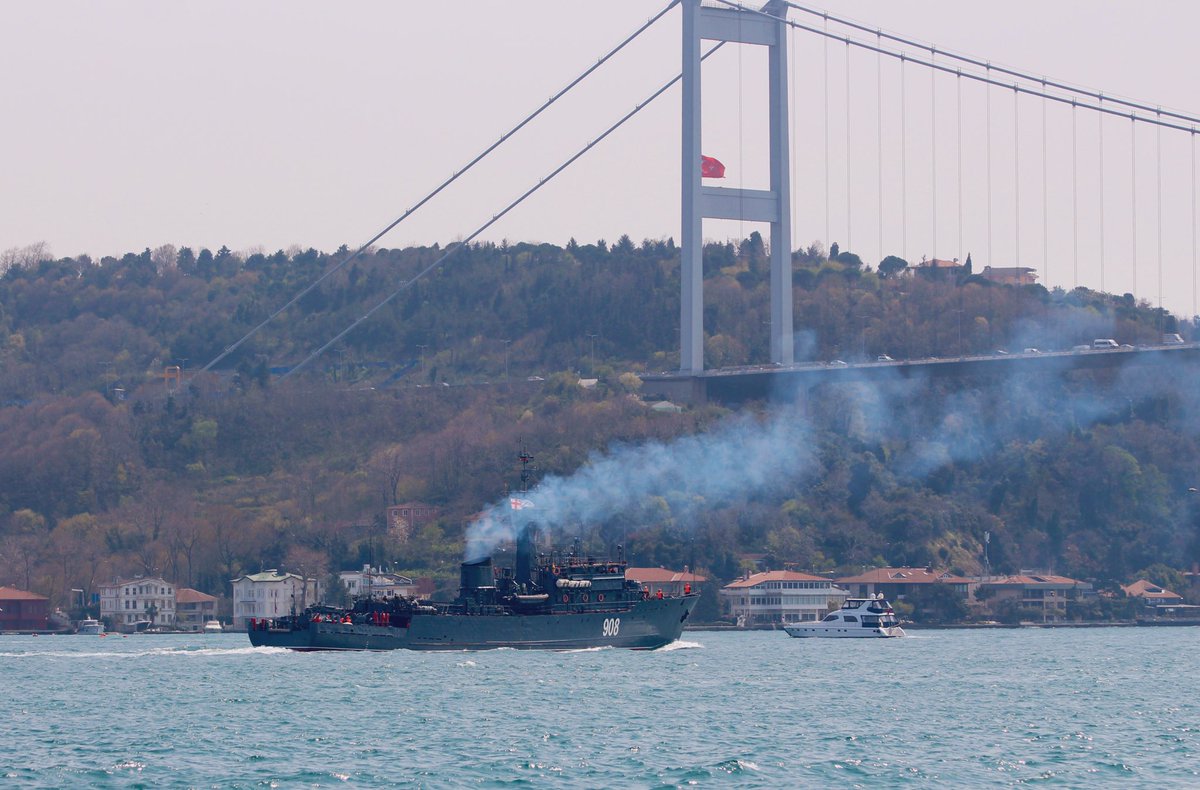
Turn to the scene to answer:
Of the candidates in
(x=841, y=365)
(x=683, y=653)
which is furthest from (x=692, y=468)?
(x=683, y=653)

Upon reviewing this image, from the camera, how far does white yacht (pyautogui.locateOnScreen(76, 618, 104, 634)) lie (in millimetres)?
105875

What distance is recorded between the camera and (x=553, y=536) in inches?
3209

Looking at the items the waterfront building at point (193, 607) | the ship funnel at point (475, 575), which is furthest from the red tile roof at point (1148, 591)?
the ship funnel at point (475, 575)

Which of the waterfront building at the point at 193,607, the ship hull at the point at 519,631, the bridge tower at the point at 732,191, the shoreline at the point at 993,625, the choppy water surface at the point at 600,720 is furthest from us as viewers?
the waterfront building at the point at 193,607

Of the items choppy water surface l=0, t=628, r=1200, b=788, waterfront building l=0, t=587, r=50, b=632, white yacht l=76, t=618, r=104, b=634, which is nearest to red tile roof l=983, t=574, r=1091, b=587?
choppy water surface l=0, t=628, r=1200, b=788

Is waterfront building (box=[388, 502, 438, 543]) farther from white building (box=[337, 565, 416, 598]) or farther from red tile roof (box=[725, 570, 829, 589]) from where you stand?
red tile roof (box=[725, 570, 829, 589])

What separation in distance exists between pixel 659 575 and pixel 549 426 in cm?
1155

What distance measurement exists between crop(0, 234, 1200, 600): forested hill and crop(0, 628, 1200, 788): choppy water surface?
26.7 meters

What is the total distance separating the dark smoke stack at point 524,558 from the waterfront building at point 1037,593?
3958cm

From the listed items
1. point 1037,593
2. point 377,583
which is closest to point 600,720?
point 377,583

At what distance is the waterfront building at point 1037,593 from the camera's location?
334ft

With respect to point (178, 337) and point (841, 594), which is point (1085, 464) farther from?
point (178, 337)

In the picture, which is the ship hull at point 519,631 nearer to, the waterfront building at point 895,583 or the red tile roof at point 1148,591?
the waterfront building at point 895,583

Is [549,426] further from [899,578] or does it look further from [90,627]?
[90,627]
